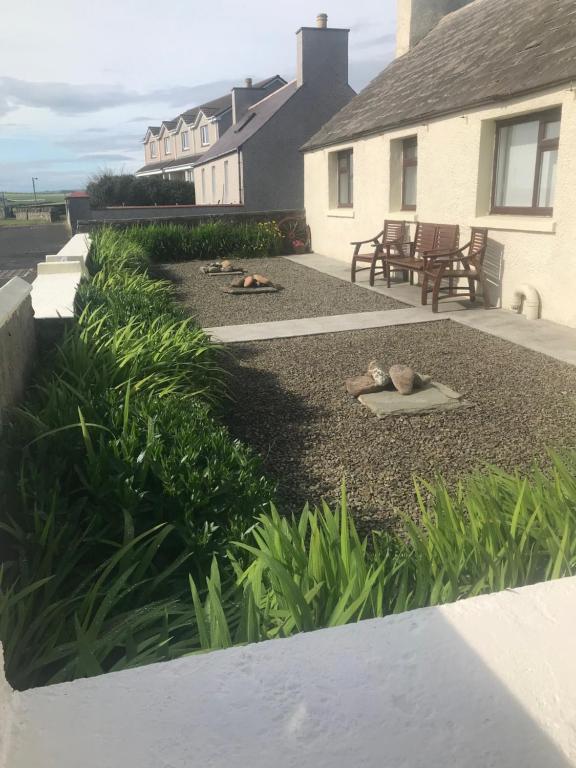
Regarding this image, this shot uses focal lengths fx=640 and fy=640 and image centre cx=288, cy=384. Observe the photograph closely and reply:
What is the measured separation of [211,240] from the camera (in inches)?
639

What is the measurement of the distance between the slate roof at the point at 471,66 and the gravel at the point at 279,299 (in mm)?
2997

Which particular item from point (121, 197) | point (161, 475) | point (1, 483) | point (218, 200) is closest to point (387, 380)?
point (161, 475)

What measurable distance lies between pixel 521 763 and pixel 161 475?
205cm

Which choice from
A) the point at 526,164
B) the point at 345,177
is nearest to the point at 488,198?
the point at 526,164

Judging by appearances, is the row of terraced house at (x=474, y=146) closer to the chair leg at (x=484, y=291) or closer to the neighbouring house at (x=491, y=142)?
A: the neighbouring house at (x=491, y=142)

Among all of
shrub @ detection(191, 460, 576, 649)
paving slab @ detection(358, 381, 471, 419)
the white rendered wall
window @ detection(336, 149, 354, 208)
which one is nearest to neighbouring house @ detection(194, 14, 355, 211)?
window @ detection(336, 149, 354, 208)

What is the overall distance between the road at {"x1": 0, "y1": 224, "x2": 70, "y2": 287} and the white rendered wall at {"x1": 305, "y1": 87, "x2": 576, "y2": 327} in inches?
335

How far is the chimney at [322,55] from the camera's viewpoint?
22.1m

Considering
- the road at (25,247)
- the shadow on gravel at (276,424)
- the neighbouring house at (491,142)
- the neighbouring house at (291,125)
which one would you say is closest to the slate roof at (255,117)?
the neighbouring house at (291,125)

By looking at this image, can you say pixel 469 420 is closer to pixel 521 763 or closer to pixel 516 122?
pixel 521 763

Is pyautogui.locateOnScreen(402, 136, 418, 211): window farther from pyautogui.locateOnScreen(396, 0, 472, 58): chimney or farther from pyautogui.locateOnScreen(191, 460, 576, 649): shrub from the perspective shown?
pyautogui.locateOnScreen(191, 460, 576, 649): shrub

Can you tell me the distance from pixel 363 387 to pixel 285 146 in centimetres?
2195

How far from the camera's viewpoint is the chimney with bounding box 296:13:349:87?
72.6 ft

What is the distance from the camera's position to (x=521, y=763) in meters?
1.26
